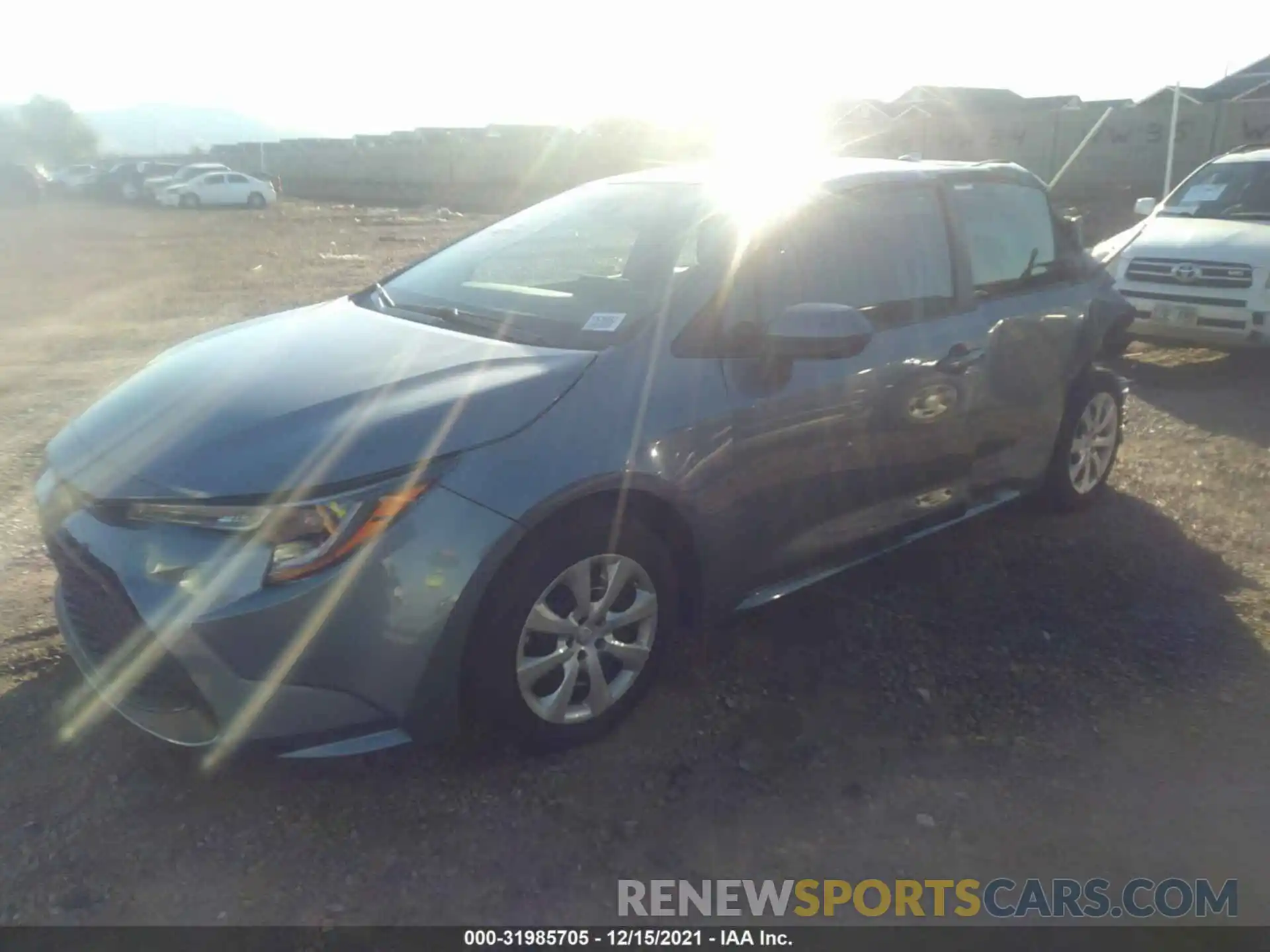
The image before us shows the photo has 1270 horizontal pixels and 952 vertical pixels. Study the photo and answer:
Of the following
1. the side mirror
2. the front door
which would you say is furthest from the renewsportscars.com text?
the side mirror

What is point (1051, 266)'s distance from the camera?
5047 millimetres

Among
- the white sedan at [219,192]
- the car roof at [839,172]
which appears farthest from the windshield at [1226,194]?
the white sedan at [219,192]

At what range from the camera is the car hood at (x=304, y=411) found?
2875 millimetres

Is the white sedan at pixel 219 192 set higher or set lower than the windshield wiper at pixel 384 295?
lower

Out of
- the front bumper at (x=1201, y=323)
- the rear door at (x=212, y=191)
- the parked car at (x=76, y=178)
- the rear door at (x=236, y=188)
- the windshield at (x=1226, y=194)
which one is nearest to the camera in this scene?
the front bumper at (x=1201, y=323)

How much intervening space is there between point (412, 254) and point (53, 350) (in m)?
9.41

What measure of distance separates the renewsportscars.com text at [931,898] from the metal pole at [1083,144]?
25.3 metres

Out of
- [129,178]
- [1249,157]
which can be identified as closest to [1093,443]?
[1249,157]

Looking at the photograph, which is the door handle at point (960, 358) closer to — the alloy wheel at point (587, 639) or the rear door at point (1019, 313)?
the rear door at point (1019, 313)

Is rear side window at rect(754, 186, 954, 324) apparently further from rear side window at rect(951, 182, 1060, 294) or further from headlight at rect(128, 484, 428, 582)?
headlight at rect(128, 484, 428, 582)

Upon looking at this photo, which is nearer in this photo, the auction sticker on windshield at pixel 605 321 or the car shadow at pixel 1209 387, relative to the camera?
the auction sticker on windshield at pixel 605 321

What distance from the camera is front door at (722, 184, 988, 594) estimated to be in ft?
11.8

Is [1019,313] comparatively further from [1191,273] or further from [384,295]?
[1191,273]

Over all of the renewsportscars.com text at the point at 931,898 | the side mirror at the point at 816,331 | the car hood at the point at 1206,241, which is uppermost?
the side mirror at the point at 816,331
